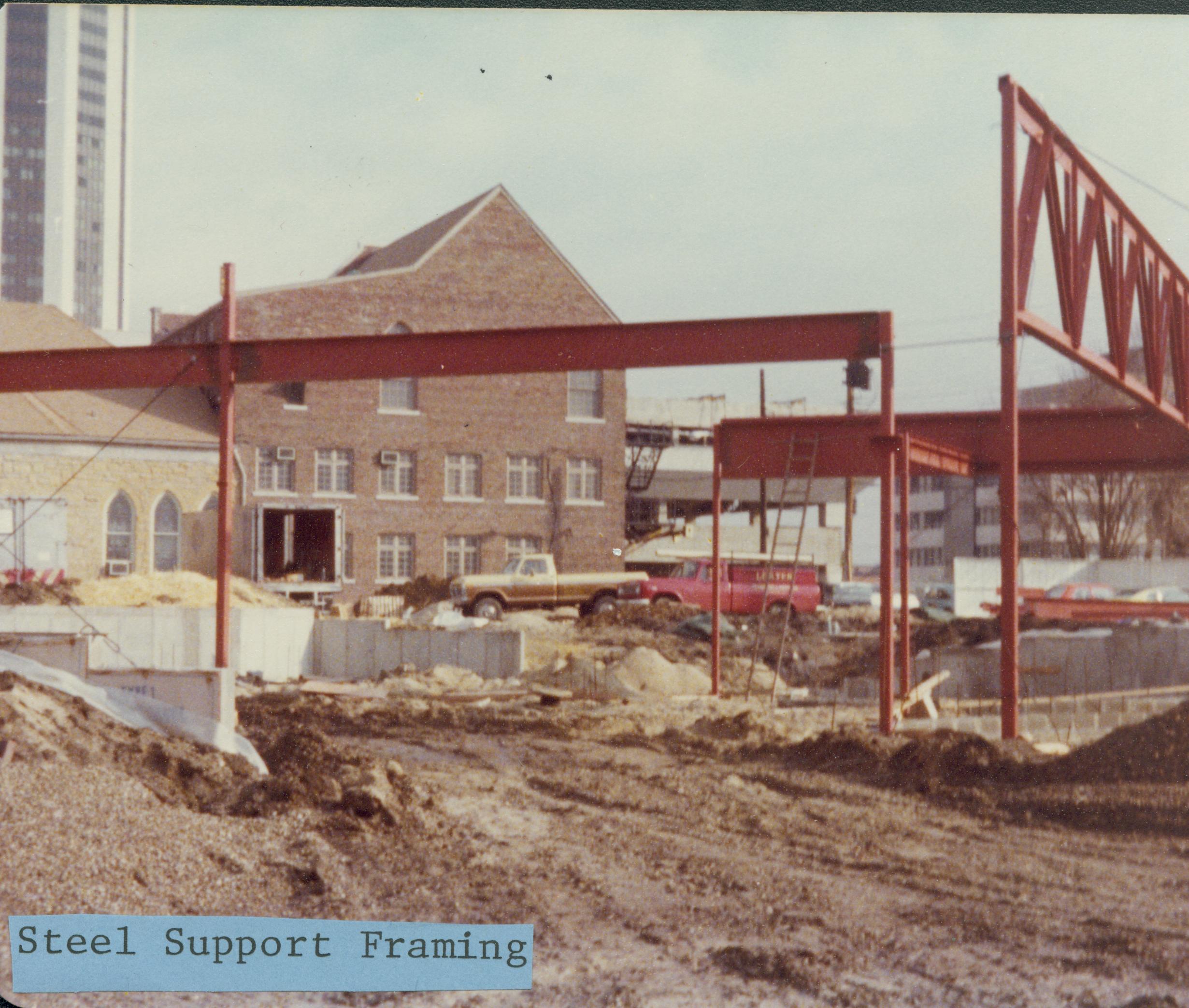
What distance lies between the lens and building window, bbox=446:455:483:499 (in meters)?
37.1

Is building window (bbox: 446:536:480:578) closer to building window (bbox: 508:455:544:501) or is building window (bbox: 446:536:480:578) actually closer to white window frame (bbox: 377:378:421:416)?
building window (bbox: 508:455:544:501)

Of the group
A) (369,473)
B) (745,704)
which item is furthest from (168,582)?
(745,704)

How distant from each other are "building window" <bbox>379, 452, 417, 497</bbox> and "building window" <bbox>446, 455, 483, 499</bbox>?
0.91 metres

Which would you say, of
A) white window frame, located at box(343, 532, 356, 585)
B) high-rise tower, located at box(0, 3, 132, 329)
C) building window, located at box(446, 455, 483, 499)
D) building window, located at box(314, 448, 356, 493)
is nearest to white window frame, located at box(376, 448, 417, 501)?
building window, located at box(314, 448, 356, 493)

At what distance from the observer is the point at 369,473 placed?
36781mm

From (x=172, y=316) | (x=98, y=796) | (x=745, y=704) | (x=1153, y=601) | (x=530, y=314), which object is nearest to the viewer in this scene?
(x=98, y=796)

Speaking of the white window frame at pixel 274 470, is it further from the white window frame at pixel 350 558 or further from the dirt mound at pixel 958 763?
the dirt mound at pixel 958 763

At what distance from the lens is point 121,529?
106ft

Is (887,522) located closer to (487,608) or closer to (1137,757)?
(1137,757)

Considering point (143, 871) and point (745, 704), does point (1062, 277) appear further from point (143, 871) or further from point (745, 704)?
point (143, 871)

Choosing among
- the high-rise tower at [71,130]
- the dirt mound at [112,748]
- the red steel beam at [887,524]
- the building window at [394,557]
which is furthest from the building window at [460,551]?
the dirt mound at [112,748]

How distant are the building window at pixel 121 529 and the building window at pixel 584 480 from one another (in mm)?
11445

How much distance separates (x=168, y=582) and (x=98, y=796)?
18.6m

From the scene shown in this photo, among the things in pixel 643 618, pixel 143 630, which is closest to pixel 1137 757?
pixel 143 630
